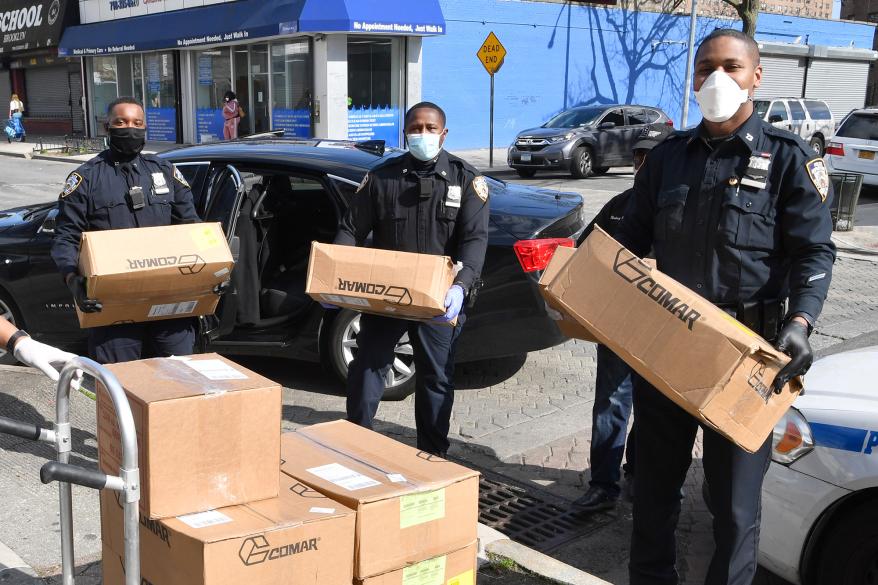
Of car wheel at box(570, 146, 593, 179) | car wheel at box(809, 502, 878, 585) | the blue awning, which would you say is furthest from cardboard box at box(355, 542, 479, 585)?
the blue awning

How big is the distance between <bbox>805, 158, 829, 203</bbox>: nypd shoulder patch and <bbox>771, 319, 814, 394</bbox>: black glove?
1.56ft

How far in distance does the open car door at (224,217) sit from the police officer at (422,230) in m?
1.28

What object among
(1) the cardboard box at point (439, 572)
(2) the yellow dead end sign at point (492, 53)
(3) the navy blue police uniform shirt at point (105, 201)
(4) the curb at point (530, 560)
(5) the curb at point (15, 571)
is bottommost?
(5) the curb at point (15, 571)

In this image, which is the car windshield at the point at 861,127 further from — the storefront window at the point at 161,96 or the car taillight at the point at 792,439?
the storefront window at the point at 161,96

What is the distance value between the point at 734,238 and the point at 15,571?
9.81ft

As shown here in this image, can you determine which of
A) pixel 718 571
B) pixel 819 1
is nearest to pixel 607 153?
pixel 718 571

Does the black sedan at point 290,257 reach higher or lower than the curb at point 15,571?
higher

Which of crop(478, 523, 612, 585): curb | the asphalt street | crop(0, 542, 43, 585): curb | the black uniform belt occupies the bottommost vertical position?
the asphalt street

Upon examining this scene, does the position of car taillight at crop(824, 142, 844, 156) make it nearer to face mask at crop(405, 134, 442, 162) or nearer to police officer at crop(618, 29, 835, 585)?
face mask at crop(405, 134, 442, 162)

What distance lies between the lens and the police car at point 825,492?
303 centimetres

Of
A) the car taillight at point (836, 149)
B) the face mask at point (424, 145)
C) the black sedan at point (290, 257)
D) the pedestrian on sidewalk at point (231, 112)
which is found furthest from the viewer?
the pedestrian on sidewalk at point (231, 112)

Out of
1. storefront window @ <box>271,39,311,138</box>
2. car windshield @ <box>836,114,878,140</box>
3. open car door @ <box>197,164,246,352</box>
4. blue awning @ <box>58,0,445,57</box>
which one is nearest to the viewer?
open car door @ <box>197,164,246,352</box>

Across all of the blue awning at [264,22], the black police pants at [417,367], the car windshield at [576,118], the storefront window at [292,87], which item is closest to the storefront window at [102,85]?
the blue awning at [264,22]

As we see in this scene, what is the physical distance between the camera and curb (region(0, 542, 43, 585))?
341 cm
